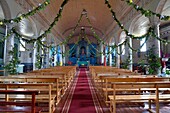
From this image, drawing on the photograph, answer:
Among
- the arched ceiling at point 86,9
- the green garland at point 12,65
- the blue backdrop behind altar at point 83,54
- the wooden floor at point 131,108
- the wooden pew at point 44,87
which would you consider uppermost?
the arched ceiling at point 86,9

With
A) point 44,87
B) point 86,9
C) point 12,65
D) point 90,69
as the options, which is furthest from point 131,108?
point 86,9

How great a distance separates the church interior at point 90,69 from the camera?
12.9ft

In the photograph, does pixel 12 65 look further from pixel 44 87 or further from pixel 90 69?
pixel 90 69

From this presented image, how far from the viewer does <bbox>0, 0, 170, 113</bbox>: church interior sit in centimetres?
394

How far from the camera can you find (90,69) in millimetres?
15703

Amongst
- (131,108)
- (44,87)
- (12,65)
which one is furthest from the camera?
(12,65)

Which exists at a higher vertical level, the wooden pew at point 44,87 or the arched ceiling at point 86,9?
the arched ceiling at point 86,9

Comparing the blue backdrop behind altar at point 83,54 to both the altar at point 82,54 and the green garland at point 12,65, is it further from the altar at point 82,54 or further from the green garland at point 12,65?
the green garland at point 12,65

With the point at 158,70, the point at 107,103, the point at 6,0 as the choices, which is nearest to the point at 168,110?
the point at 107,103

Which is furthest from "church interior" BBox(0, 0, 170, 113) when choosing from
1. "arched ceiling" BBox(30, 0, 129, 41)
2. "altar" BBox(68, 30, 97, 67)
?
"altar" BBox(68, 30, 97, 67)

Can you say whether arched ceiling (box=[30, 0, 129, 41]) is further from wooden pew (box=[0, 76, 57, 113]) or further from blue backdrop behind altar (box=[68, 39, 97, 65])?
blue backdrop behind altar (box=[68, 39, 97, 65])

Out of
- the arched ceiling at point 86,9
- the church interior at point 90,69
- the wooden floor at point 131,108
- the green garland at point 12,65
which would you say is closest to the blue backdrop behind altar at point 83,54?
the church interior at point 90,69

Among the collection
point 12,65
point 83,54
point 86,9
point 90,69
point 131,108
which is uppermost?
point 86,9

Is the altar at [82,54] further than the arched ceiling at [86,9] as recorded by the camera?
Yes
